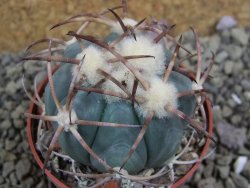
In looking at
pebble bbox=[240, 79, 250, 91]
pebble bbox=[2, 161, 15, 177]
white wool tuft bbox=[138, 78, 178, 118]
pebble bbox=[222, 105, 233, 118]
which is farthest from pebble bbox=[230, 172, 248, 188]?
pebble bbox=[2, 161, 15, 177]

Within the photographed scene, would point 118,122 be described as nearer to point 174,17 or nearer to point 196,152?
point 196,152

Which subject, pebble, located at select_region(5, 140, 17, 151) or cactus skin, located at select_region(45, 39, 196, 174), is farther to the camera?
pebble, located at select_region(5, 140, 17, 151)

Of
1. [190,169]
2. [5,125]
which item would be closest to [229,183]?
[190,169]

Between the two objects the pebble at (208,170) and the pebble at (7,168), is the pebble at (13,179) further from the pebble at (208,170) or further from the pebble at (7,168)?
the pebble at (208,170)

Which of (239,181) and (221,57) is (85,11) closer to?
(221,57)

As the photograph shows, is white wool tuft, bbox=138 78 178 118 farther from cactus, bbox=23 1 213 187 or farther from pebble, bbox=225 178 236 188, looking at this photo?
pebble, bbox=225 178 236 188
